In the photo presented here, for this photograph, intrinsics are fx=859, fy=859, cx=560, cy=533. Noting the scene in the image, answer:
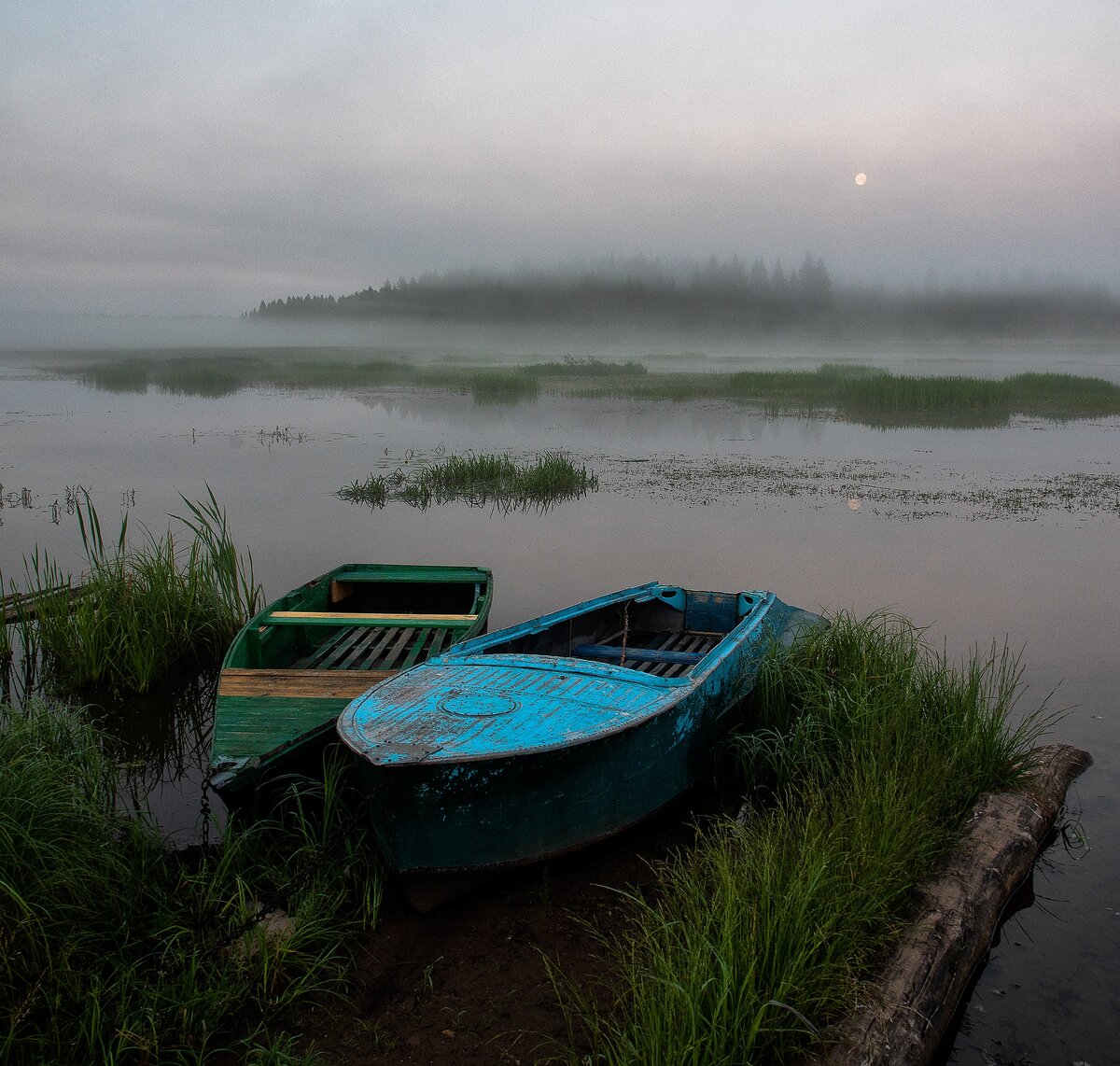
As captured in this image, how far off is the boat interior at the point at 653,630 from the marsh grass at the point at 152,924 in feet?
7.42

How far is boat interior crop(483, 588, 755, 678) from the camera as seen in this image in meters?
5.85

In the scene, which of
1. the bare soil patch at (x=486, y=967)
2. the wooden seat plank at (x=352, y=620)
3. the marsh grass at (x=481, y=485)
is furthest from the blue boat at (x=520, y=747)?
the marsh grass at (x=481, y=485)

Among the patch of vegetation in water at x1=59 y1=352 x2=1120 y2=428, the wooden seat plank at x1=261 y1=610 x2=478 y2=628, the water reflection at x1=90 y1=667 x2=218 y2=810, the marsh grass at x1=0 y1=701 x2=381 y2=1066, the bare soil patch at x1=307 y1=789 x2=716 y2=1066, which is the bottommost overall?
the bare soil patch at x1=307 y1=789 x2=716 y2=1066

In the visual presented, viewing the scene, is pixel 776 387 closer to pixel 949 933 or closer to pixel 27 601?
pixel 27 601

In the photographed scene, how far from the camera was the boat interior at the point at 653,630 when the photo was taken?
585 cm

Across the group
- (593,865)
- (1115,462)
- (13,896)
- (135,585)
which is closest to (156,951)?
(13,896)

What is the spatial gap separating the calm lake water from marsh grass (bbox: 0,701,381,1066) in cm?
89

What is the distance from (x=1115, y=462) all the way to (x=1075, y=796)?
14700 mm

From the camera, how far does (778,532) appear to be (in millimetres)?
11352

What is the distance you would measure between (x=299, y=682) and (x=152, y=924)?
65.8 inches

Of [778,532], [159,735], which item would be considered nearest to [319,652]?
[159,735]

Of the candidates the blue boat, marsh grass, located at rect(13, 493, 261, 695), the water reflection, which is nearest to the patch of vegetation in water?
marsh grass, located at rect(13, 493, 261, 695)

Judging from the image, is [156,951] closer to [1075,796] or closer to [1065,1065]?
[1065,1065]

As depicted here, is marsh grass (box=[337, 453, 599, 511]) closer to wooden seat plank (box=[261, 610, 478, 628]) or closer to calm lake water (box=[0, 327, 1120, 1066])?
calm lake water (box=[0, 327, 1120, 1066])
